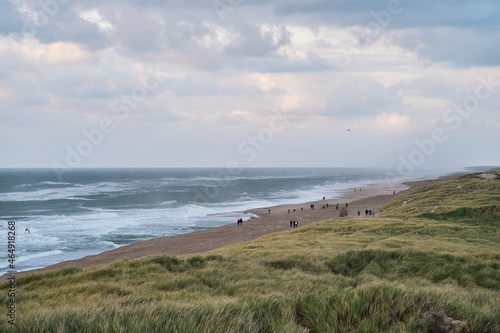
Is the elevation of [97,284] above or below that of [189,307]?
below

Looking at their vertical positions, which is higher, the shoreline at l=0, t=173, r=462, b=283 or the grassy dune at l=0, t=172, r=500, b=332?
the grassy dune at l=0, t=172, r=500, b=332

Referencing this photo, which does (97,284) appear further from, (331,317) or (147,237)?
(147,237)

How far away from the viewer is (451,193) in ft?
115

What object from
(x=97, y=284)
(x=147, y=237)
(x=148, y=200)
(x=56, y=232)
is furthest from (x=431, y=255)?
(x=148, y=200)

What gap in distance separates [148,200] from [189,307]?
237 feet

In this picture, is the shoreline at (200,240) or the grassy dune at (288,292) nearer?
the grassy dune at (288,292)

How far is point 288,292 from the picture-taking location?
22.0ft

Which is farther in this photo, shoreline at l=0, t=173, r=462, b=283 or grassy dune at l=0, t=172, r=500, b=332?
shoreline at l=0, t=173, r=462, b=283

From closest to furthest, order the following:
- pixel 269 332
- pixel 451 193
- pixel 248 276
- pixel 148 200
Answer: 1. pixel 269 332
2. pixel 248 276
3. pixel 451 193
4. pixel 148 200

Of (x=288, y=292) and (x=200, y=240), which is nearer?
(x=288, y=292)

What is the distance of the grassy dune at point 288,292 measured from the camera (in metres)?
3.89

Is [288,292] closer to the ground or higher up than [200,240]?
higher up

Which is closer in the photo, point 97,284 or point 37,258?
point 97,284

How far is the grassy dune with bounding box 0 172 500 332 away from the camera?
3.89 meters
